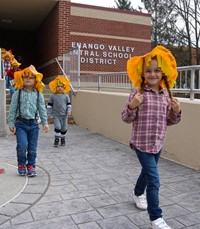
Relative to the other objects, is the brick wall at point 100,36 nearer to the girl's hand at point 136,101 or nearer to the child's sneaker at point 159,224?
the girl's hand at point 136,101

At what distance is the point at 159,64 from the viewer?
287 cm

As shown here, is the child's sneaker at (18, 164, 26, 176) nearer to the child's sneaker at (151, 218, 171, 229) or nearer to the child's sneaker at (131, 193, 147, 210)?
the child's sneaker at (131, 193, 147, 210)

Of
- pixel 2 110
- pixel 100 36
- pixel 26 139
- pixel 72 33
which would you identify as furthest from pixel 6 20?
pixel 26 139

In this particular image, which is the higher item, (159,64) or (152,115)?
(159,64)

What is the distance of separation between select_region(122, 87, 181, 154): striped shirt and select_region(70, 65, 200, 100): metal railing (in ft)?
7.56

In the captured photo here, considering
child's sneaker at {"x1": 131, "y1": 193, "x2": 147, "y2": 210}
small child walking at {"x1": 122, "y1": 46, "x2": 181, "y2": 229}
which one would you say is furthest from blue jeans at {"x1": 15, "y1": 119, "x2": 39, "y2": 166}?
small child walking at {"x1": 122, "y1": 46, "x2": 181, "y2": 229}

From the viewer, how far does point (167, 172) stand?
15.8 feet

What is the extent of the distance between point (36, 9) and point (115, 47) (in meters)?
4.60

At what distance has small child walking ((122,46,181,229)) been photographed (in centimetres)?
281

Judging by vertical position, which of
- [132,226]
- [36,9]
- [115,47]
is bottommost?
[132,226]

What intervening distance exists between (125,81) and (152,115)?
4479 millimetres

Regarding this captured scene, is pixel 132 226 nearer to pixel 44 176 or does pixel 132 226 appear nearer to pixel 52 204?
pixel 52 204

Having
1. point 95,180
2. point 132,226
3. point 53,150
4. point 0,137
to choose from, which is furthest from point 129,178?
point 0,137

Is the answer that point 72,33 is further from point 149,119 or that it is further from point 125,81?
point 149,119
